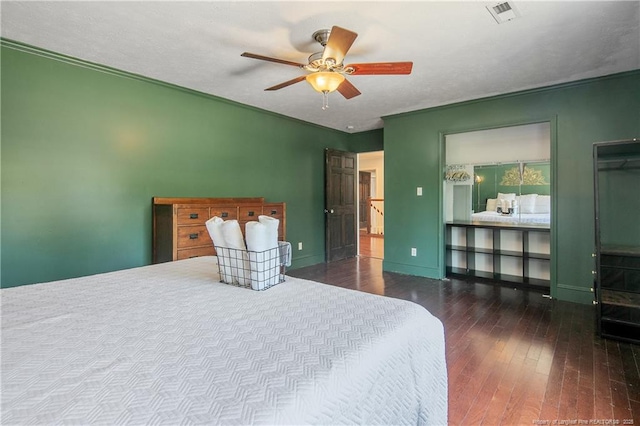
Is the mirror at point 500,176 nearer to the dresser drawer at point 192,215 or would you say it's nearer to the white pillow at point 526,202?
the white pillow at point 526,202

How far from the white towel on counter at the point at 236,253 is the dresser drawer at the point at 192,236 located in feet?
6.70

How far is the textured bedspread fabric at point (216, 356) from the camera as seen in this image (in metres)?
0.56

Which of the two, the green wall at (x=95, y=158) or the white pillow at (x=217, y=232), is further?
the green wall at (x=95, y=158)

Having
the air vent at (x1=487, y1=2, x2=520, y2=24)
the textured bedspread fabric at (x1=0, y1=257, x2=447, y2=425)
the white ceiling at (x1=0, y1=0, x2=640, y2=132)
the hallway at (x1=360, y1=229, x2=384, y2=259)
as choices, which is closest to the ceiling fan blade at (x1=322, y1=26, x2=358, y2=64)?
the white ceiling at (x1=0, y1=0, x2=640, y2=132)

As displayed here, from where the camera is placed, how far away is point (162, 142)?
348 centimetres

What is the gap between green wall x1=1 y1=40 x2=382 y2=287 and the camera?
8.48ft

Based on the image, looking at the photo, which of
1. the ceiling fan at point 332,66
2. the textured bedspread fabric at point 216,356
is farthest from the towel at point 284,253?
the ceiling fan at point 332,66

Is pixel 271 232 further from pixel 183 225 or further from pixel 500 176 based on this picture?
pixel 500 176

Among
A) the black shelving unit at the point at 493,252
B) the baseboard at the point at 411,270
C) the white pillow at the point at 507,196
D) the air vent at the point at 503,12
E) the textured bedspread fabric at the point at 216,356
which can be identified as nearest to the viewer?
the textured bedspread fabric at the point at 216,356

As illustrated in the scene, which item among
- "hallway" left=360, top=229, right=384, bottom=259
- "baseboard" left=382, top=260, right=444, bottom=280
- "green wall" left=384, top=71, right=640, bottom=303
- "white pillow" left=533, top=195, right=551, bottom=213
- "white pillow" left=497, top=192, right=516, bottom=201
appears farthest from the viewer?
"hallway" left=360, top=229, right=384, bottom=259

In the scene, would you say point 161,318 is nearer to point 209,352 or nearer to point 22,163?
Answer: point 209,352

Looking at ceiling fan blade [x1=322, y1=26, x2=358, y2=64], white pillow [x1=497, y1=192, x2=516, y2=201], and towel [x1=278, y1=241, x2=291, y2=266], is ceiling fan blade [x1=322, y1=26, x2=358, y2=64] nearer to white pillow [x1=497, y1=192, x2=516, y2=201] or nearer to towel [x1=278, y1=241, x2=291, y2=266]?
towel [x1=278, y1=241, x2=291, y2=266]

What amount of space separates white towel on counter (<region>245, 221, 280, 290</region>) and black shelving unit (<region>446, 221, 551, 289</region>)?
3.76 meters

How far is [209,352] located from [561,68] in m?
3.94
